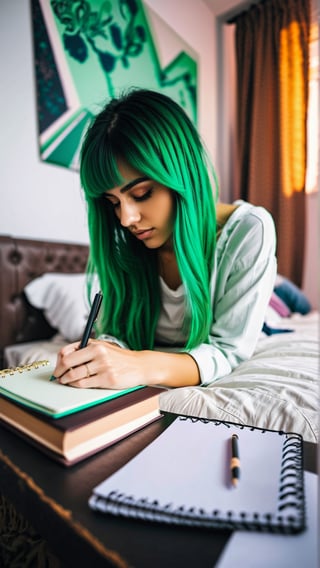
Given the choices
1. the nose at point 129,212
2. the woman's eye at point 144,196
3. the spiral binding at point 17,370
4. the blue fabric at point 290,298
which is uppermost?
the woman's eye at point 144,196

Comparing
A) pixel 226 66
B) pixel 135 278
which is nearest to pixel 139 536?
pixel 135 278

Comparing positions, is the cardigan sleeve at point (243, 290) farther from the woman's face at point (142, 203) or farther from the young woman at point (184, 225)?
the woman's face at point (142, 203)

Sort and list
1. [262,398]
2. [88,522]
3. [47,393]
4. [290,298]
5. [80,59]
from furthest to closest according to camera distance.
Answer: [290,298] < [80,59] < [262,398] < [47,393] < [88,522]

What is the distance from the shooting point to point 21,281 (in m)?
1.21

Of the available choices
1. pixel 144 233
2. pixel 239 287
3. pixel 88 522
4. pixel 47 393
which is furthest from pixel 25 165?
pixel 88 522

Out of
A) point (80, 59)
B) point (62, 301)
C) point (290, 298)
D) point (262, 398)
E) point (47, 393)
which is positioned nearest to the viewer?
point (47, 393)

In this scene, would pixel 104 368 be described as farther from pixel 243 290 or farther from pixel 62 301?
pixel 62 301

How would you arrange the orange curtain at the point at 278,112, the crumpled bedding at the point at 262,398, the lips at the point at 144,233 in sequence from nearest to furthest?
the crumpled bedding at the point at 262,398 → the lips at the point at 144,233 → the orange curtain at the point at 278,112

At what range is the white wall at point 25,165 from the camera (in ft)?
3.76

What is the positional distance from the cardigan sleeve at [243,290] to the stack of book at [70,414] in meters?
0.26

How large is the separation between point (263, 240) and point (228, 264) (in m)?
0.09

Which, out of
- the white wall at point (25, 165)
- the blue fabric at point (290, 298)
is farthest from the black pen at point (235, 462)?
the blue fabric at point (290, 298)

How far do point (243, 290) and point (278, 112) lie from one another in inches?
88.1

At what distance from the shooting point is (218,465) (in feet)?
0.98
